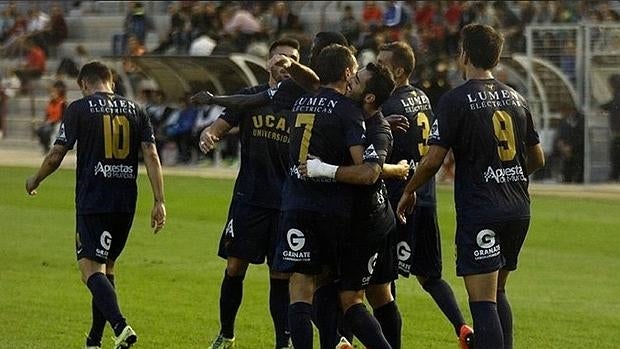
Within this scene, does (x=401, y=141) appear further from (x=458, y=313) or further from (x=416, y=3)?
(x=416, y=3)

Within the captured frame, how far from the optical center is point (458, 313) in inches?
432

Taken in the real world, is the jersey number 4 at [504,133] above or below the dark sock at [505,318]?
above

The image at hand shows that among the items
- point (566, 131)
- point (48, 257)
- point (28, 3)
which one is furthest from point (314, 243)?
point (28, 3)

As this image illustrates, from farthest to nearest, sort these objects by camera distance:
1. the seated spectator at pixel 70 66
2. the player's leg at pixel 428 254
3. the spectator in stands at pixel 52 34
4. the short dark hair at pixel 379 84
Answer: the spectator in stands at pixel 52 34 < the seated spectator at pixel 70 66 < the player's leg at pixel 428 254 < the short dark hair at pixel 379 84

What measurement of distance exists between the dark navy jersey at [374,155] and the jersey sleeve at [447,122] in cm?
36

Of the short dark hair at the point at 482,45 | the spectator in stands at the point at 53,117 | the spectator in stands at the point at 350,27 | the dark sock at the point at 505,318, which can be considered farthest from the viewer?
the spectator in stands at the point at 53,117

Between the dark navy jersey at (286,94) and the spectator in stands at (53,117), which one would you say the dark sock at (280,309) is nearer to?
the dark navy jersey at (286,94)

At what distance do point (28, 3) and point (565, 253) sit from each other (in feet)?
108

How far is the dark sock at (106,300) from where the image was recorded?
34.2 ft

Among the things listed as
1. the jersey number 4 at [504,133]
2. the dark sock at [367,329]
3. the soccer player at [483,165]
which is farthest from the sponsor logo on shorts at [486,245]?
the dark sock at [367,329]

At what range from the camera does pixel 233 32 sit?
34531mm

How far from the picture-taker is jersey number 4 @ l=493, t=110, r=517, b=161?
30.3 ft

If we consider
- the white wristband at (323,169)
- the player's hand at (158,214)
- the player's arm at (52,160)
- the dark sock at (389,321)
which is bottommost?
the dark sock at (389,321)

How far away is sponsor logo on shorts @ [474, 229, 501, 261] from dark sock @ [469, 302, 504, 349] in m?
0.30
